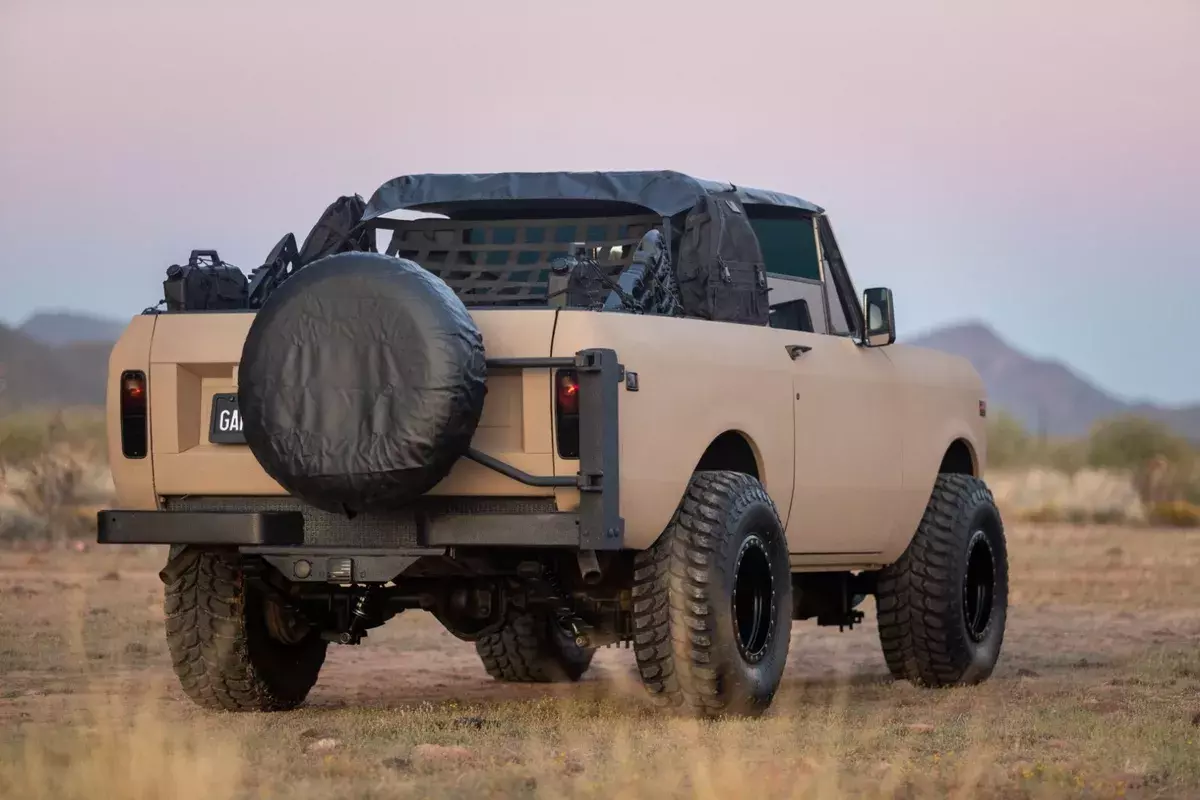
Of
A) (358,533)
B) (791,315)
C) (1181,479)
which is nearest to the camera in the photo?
(358,533)

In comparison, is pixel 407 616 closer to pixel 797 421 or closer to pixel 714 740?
pixel 797 421

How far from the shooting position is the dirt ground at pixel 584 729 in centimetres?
699

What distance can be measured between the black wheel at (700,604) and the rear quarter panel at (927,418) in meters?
2.08

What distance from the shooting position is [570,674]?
12.1 metres

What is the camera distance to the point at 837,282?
11.0 metres

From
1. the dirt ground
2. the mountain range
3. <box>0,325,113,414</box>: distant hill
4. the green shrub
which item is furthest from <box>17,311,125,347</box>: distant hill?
the dirt ground

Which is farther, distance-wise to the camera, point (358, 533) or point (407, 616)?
point (407, 616)

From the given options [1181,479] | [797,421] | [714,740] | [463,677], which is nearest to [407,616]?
[463,677]

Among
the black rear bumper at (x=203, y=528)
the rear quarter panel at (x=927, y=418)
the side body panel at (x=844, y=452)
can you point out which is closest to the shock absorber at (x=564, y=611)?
the black rear bumper at (x=203, y=528)

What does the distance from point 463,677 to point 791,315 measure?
2977 millimetres

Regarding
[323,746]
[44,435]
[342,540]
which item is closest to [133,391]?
[342,540]

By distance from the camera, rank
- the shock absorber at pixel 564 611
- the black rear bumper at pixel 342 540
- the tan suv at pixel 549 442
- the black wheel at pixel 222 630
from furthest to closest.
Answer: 1. the black wheel at pixel 222 630
2. the shock absorber at pixel 564 611
3. the black rear bumper at pixel 342 540
4. the tan suv at pixel 549 442

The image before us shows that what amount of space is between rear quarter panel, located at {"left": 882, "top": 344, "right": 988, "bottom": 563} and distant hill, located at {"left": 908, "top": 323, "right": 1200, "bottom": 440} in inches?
4303

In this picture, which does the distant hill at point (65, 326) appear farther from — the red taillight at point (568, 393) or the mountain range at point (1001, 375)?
the red taillight at point (568, 393)
